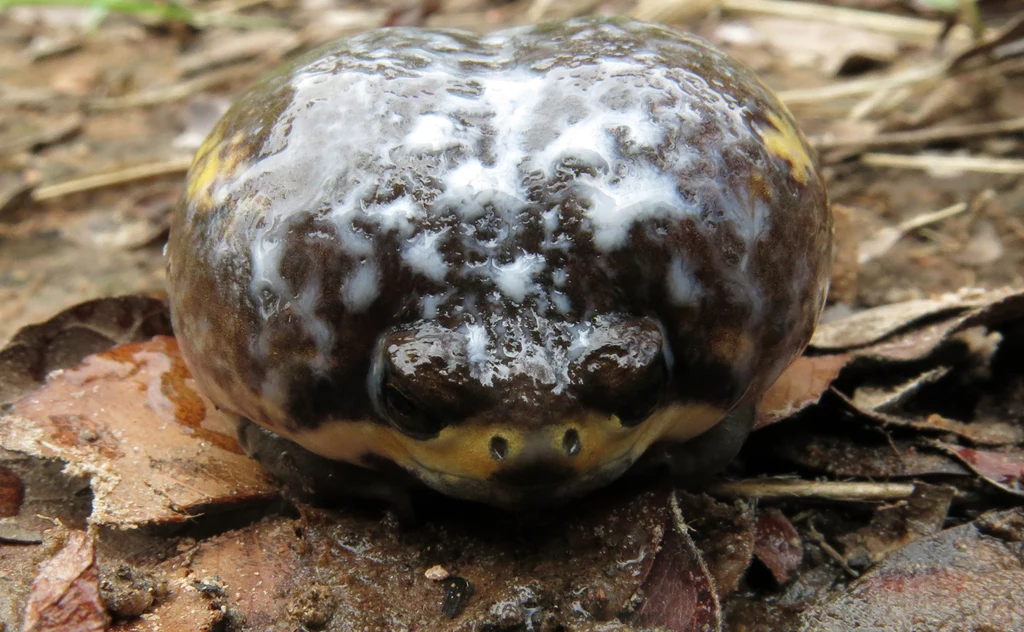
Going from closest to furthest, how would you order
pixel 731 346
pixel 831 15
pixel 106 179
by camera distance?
pixel 731 346 < pixel 106 179 < pixel 831 15

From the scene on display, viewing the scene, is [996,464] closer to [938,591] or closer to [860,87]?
[938,591]

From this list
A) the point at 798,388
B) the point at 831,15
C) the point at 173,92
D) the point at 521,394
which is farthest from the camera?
the point at 173,92

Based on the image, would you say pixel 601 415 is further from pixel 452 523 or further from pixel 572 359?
pixel 452 523

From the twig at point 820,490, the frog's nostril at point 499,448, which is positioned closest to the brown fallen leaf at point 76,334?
the frog's nostril at point 499,448

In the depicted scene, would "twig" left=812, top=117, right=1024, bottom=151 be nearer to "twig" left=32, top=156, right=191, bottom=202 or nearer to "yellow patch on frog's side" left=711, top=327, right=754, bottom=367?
"yellow patch on frog's side" left=711, top=327, right=754, bottom=367

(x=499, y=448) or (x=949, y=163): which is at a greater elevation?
(x=499, y=448)

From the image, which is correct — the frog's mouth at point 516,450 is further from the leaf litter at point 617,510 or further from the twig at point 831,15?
the twig at point 831,15

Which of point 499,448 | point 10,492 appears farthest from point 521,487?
point 10,492

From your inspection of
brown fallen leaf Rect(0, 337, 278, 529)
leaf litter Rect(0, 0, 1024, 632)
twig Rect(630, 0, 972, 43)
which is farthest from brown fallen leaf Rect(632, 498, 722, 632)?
twig Rect(630, 0, 972, 43)

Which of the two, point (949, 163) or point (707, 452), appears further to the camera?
point (949, 163)
